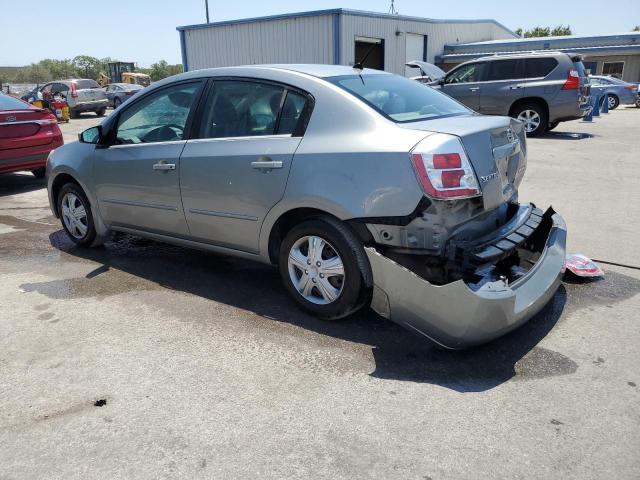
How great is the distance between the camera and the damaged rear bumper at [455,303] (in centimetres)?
285

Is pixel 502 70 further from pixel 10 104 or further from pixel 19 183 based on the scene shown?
pixel 19 183

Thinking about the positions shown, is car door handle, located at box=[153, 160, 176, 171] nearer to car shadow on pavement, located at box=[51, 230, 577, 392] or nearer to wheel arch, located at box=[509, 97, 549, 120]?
car shadow on pavement, located at box=[51, 230, 577, 392]

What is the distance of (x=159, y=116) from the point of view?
4473 mm

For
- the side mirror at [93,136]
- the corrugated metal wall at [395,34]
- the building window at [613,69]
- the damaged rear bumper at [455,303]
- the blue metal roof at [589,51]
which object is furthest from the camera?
the building window at [613,69]

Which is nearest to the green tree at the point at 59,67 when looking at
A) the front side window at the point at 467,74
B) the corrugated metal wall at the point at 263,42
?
the corrugated metal wall at the point at 263,42

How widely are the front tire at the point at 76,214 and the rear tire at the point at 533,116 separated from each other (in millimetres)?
11006

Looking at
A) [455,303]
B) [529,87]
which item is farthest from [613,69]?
[455,303]

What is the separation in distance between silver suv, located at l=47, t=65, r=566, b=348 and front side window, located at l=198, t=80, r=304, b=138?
0.01 m

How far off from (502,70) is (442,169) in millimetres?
12041

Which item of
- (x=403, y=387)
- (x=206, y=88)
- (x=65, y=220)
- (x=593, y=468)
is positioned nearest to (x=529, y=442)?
(x=593, y=468)

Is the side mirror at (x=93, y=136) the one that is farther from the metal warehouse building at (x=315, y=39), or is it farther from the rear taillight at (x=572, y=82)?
the metal warehouse building at (x=315, y=39)

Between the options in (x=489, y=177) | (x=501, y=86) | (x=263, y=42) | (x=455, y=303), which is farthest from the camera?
(x=263, y=42)

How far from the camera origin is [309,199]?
3371 millimetres

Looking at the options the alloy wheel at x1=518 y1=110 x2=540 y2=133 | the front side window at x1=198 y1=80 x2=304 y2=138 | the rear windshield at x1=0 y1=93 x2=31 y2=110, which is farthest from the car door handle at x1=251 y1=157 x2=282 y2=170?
the alloy wheel at x1=518 y1=110 x2=540 y2=133
